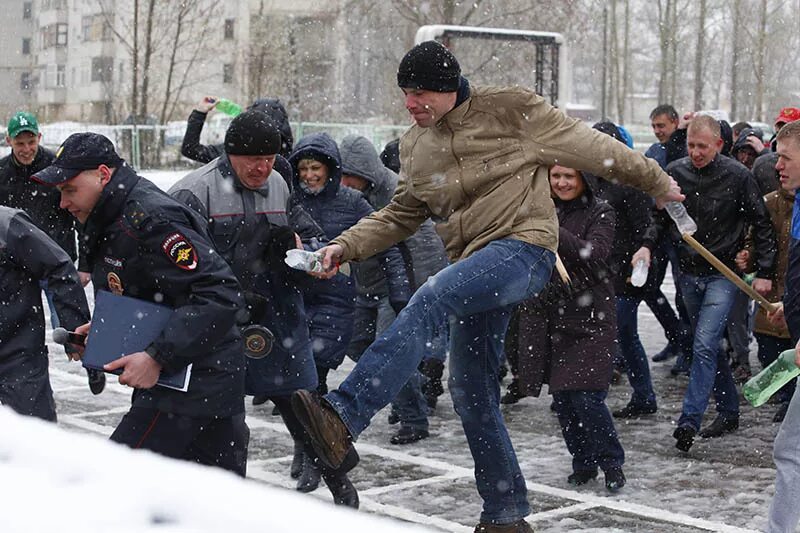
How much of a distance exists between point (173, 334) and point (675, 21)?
4751 centimetres

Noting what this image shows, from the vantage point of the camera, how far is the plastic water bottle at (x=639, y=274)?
7.15 meters

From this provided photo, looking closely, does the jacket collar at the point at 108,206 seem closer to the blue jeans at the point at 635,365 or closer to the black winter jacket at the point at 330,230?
the black winter jacket at the point at 330,230

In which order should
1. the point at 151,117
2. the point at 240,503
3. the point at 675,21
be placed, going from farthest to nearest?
1. the point at 675,21
2. the point at 151,117
3. the point at 240,503

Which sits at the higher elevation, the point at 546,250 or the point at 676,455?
the point at 546,250

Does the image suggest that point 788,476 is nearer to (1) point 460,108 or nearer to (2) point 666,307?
(1) point 460,108

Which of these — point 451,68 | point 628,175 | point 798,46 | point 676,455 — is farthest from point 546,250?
point 798,46

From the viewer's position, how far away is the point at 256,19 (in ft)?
141

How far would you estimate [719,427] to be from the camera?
27.3ft

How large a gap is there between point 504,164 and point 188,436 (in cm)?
156

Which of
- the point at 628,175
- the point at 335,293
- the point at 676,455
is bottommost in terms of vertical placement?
the point at 676,455

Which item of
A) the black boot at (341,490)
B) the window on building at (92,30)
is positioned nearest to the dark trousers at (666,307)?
the black boot at (341,490)

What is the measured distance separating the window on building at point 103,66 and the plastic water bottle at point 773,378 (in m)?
38.6

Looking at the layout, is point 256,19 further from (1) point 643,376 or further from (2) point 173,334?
(2) point 173,334

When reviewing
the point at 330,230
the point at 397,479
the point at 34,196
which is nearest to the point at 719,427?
the point at 397,479
